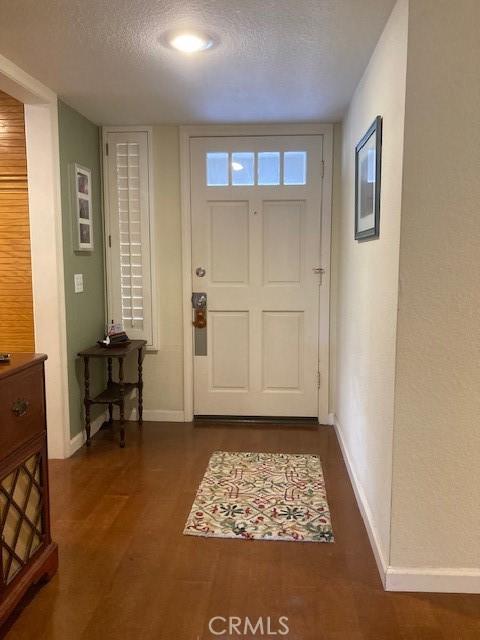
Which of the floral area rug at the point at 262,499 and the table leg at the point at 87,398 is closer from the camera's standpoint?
the floral area rug at the point at 262,499

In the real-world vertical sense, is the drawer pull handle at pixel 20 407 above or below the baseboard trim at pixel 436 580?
above

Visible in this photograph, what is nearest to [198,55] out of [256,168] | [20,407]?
[256,168]

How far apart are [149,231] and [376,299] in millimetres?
2106

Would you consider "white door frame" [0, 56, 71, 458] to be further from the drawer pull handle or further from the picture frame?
the drawer pull handle

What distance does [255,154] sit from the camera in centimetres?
381

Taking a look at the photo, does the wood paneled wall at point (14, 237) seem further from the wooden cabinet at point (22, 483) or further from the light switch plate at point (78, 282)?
the wooden cabinet at point (22, 483)

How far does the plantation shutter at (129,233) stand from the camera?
382 cm

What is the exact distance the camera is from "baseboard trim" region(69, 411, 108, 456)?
340 centimetres

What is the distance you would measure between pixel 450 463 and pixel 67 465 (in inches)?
89.0

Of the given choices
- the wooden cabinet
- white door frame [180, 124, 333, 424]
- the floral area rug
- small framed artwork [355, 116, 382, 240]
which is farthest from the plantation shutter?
the wooden cabinet

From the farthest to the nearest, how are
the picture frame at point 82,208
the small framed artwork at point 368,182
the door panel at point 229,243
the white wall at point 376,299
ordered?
the door panel at point 229,243, the picture frame at point 82,208, the small framed artwork at point 368,182, the white wall at point 376,299

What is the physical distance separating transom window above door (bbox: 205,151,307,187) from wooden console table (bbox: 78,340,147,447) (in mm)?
1352

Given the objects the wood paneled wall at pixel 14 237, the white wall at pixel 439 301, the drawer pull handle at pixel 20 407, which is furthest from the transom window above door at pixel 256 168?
the drawer pull handle at pixel 20 407

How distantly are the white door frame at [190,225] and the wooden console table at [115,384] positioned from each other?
35 centimetres
